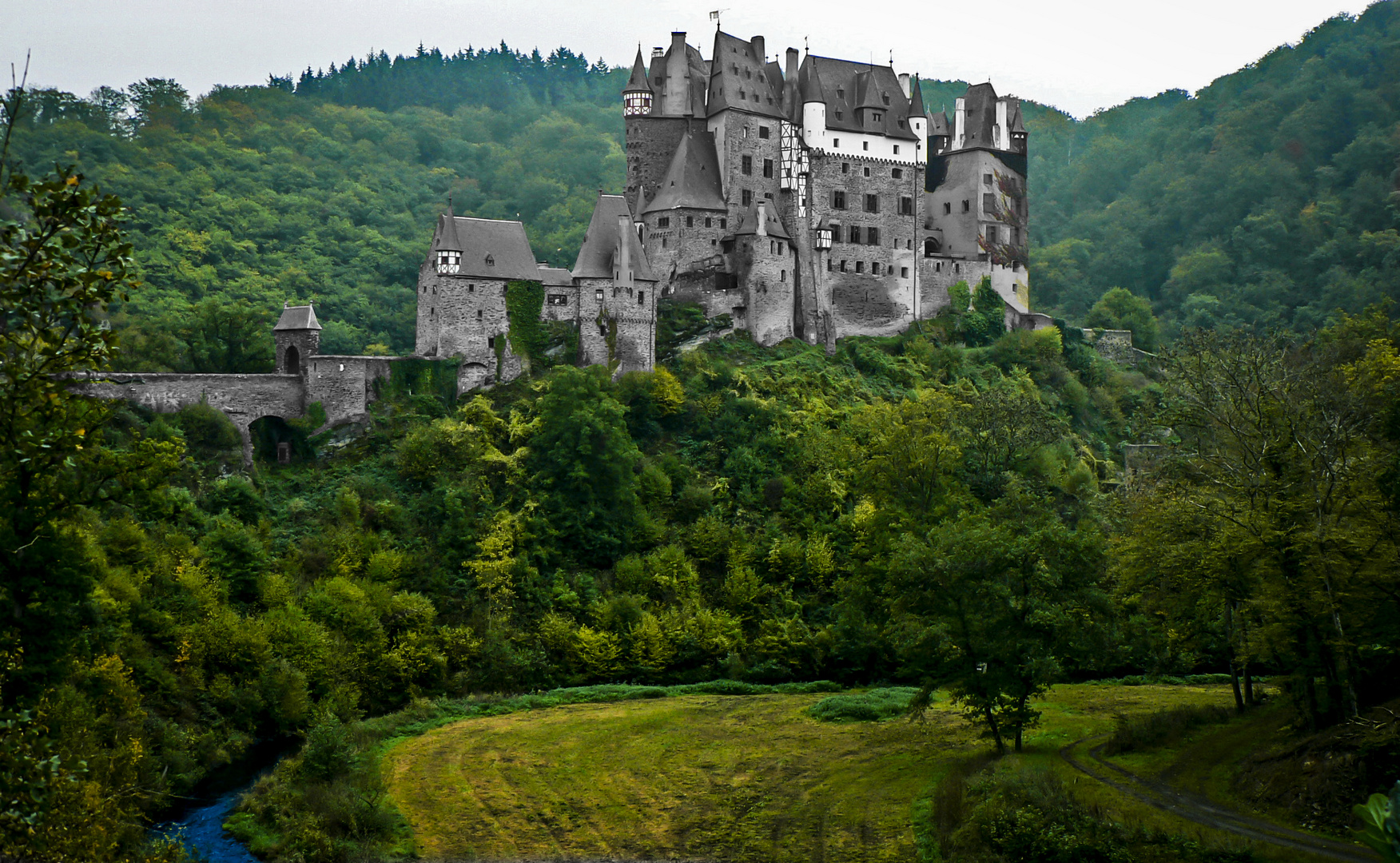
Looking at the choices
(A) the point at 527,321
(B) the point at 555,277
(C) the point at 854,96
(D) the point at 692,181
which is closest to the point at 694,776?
(A) the point at 527,321

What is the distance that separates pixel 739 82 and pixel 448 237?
19.7 metres

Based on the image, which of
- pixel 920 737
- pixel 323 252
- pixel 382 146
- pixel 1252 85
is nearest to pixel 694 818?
pixel 920 737

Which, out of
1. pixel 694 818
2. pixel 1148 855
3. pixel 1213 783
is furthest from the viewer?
pixel 694 818

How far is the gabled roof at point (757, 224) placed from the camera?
2479 inches

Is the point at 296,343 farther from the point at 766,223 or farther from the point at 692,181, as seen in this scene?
the point at 766,223

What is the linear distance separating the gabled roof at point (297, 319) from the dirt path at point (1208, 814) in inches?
1391

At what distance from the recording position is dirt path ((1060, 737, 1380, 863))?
77.6 ft

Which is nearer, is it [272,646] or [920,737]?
[920,737]

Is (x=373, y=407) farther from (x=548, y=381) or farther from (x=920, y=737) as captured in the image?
(x=920, y=737)

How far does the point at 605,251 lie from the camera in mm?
57344

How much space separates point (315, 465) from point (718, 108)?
27868 mm

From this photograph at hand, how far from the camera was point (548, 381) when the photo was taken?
2109 inches

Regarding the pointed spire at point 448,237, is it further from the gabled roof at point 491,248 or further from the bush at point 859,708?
the bush at point 859,708

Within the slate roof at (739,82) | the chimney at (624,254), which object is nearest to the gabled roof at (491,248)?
the chimney at (624,254)
